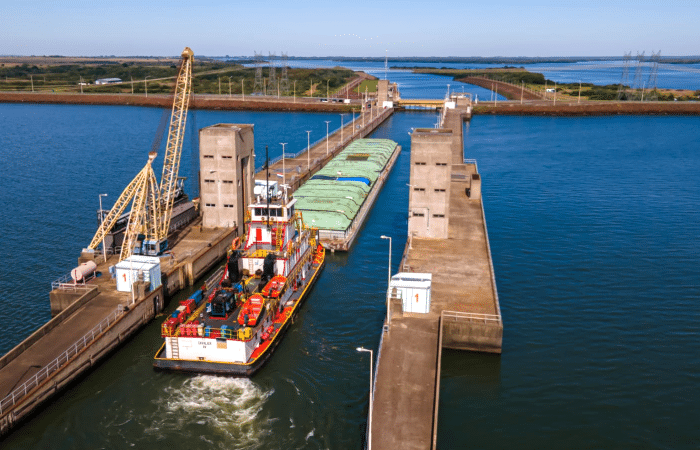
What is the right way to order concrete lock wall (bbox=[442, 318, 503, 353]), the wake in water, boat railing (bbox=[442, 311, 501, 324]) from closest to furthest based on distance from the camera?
1. the wake in water
2. concrete lock wall (bbox=[442, 318, 503, 353])
3. boat railing (bbox=[442, 311, 501, 324])

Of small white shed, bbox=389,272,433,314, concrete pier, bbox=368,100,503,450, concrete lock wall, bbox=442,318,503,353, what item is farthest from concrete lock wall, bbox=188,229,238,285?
concrete lock wall, bbox=442,318,503,353

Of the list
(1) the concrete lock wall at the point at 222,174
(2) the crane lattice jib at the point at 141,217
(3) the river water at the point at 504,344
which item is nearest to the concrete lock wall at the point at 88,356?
(3) the river water at the point at 504,344

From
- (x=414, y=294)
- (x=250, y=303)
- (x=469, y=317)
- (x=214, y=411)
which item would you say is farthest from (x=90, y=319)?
(x=469, y=317)

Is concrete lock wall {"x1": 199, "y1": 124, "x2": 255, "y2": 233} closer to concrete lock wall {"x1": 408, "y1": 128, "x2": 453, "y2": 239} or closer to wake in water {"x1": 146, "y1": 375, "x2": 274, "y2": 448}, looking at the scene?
concrete lock wall {"x1": 408, "y1": 128, "x2": 453, "y2": 239}

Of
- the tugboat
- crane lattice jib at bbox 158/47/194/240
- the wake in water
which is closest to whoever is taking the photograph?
the wake in water

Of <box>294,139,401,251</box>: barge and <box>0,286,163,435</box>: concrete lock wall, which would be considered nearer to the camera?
<box>0,286,163,435</box>: concrete lock wall

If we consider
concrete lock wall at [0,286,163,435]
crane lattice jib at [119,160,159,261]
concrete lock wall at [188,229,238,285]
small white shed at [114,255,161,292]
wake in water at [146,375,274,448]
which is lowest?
wake in water at [146,375,274,448]
